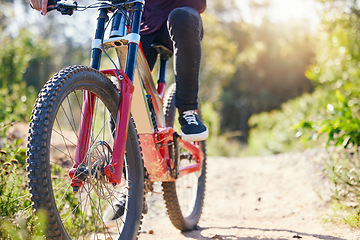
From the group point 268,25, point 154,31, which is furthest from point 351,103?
point 268,25

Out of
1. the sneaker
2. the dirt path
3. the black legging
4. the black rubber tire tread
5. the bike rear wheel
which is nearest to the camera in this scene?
the bike rear wheel

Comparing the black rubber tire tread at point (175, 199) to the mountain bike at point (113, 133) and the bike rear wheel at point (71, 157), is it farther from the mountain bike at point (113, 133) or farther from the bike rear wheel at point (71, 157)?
the bike rear wheel at point (71, 157)

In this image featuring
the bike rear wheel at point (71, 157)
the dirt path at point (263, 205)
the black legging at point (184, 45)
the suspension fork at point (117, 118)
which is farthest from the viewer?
the dirt path at point (263, 205)

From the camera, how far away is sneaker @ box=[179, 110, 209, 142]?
2.34 metres

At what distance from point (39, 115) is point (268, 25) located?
84.9 feet

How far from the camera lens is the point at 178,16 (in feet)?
7.16

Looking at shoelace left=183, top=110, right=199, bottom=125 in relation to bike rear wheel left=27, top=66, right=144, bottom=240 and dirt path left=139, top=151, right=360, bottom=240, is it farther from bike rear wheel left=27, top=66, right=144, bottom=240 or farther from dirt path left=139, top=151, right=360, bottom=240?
dirt path left=139, top=151, right=360, bottom=240

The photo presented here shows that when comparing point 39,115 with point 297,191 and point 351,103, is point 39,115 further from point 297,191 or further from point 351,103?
point 351,103

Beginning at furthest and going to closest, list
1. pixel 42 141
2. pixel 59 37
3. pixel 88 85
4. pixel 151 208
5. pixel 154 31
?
pixel 59 37, pixel 151 208, pixel 154 31, pixel 88 85, pixel 42 141

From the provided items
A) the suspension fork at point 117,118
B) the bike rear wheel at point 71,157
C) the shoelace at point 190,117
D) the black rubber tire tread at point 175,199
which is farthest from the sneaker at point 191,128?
the suspension fork at point 117,118

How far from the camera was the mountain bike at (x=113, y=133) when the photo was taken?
52.2 inches

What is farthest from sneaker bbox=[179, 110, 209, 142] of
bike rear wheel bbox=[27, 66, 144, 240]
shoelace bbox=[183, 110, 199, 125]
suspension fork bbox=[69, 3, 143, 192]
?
suspension fork bbox=[69, 3, 143, 192]

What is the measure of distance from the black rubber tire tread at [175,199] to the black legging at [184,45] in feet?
1.29

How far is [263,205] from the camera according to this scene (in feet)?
12.2
